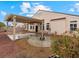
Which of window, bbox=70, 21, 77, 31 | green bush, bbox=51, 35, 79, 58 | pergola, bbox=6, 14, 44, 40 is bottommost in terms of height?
green bush, bbox=51, 35, 79, 58

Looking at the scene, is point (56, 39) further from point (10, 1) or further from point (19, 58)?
point (10, 1)

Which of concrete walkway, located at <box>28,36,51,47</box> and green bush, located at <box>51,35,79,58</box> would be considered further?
concrete walkway, located at <box>28,36,51,47</box>

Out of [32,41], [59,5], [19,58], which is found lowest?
[19,58]

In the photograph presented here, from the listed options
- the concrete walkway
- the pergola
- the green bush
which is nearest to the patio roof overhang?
the pergola

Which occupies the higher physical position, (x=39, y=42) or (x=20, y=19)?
(x=20, y=19)

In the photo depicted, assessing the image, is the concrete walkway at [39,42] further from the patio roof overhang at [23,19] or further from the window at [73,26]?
the window at [73,26]

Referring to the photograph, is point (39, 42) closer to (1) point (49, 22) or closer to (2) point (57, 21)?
(1) point (49, 22)

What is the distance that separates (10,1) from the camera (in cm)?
448

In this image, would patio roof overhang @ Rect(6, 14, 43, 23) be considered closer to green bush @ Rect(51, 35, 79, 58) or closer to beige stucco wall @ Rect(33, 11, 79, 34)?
beige stucco wall @ Rect(33, 11, 79, 34)

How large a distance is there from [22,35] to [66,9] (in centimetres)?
105

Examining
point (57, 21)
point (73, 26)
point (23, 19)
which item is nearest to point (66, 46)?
point (73, 26)

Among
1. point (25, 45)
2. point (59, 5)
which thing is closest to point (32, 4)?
point (59, 5)

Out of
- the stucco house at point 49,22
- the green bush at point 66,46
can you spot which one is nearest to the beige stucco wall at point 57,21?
the stucco house at point 49,22

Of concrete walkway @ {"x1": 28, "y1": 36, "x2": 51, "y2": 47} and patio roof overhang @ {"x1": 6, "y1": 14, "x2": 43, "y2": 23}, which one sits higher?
patio roof overhang @ {"x1": 6, "y1": 14, "x2": 43, "y2": 23}
